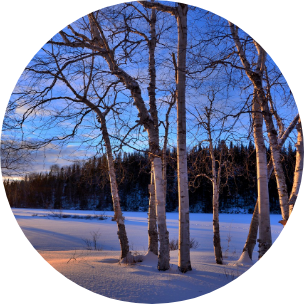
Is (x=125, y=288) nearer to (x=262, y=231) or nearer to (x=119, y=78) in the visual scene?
(x=262, y=231)

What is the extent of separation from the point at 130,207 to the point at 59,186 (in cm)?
2397

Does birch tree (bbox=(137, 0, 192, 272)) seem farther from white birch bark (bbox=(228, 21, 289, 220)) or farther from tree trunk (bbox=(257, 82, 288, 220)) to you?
tree trunk (bbox=(257, 82, 288, 220))

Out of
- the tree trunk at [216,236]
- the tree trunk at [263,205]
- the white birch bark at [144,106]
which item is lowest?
the tree trunk at [216,236]

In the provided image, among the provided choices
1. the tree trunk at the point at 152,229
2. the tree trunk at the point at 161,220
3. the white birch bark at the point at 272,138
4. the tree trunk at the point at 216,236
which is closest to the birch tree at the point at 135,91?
the tree trunk at the point at 161,220

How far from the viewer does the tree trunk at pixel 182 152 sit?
4.90 metres

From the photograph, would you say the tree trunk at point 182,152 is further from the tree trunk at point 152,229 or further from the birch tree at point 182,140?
the tree trunk at point 152,229

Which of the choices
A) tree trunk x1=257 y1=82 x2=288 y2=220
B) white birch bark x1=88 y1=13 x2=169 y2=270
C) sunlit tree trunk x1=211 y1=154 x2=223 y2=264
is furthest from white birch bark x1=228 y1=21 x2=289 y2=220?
sunlit tree trunk x1=211 y1=154 x2=223 y2=264

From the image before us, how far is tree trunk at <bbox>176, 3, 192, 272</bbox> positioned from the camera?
4.90 metres

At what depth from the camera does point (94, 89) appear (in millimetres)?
6402

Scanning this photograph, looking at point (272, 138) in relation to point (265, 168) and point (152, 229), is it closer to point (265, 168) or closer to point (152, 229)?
point (265, 168)

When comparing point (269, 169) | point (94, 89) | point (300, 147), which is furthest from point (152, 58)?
point (269, 169)

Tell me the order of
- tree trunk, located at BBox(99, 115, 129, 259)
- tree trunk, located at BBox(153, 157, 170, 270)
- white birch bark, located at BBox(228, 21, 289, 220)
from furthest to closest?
1. tree trunk, located at BBox(99, 115, 129, 259)
2. tree trunk, located at BBox(153, 157, 170, 270)
3. white birch bark, located at BBox(228, 21, 289, 220)

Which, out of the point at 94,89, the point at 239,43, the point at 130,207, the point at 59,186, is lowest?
the point at 130,207

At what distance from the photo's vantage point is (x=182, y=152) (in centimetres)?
501
